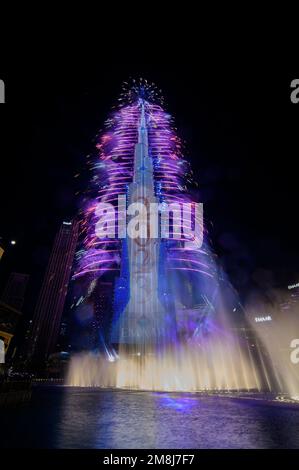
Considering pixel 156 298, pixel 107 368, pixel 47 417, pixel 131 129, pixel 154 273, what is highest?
pixel 131 129

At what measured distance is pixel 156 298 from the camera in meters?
60.5

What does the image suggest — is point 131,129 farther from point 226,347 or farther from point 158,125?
point 226,347

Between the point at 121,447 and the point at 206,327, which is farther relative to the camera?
the point at 206,327

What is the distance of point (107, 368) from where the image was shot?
50.7m

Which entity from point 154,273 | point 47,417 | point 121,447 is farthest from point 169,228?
point 121,447
